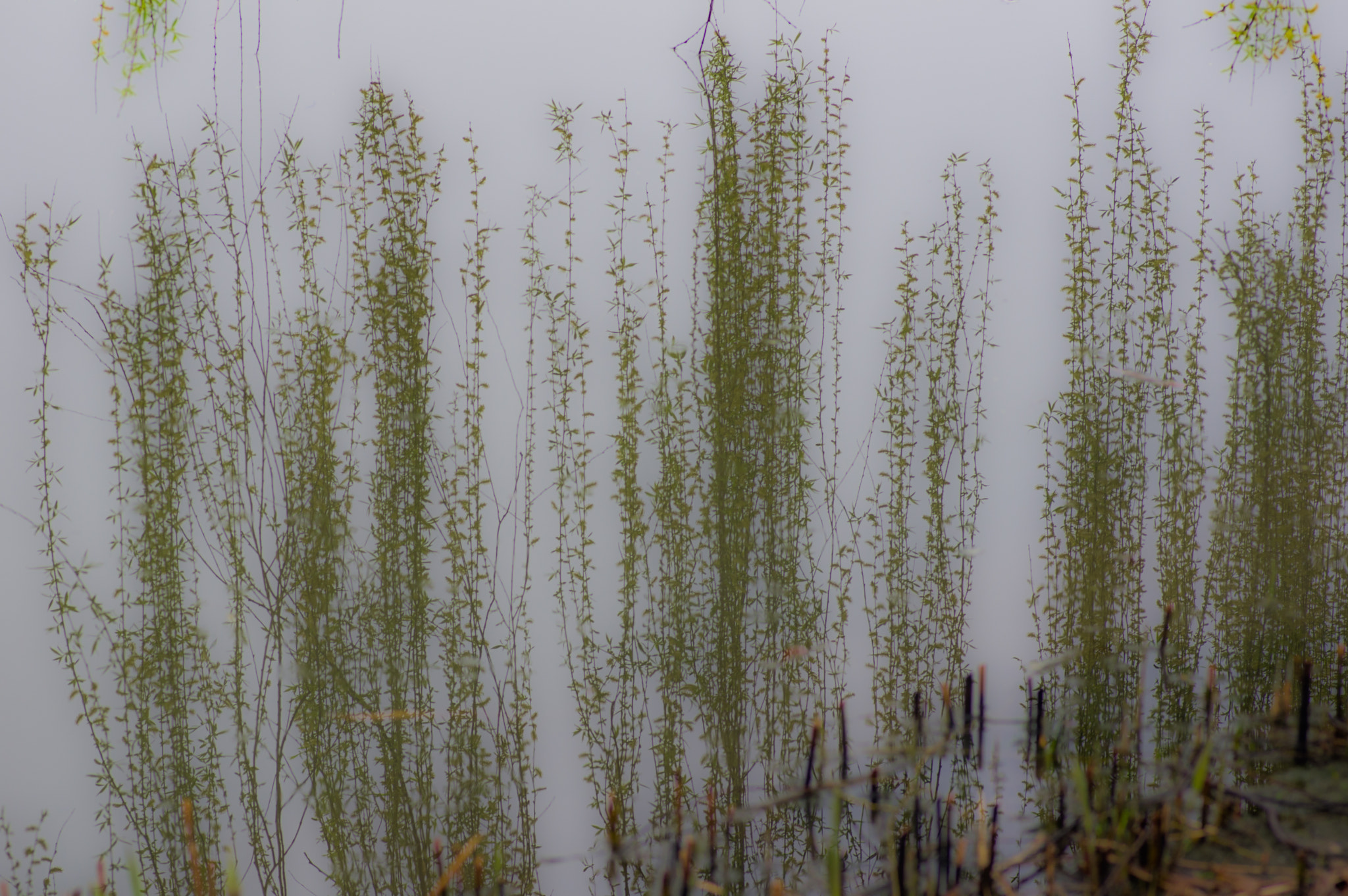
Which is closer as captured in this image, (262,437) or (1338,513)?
(262,437)

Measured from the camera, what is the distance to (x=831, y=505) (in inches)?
125

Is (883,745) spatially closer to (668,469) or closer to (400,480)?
(668,469)

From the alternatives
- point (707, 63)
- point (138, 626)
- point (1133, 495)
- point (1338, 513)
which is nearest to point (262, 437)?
point (138, 626)

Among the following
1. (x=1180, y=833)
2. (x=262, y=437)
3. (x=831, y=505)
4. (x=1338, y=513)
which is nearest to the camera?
(x=1180, y=833)

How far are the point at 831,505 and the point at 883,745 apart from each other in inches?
35.5

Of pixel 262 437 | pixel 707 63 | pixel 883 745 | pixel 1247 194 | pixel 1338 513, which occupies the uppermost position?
pixel 707 63

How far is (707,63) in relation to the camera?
119 inches

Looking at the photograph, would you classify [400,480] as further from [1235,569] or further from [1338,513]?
[1338,513]

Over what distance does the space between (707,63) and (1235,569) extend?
2794mm

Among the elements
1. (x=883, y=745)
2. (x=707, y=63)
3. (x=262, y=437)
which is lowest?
(x=883, y=745)

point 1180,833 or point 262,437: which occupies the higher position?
point 262,437

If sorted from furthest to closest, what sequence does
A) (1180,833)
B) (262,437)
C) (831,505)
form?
(831,505) < (262,437) < (1180,833)

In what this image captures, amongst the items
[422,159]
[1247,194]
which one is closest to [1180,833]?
[422,159]

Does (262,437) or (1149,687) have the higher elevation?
(262,437)
